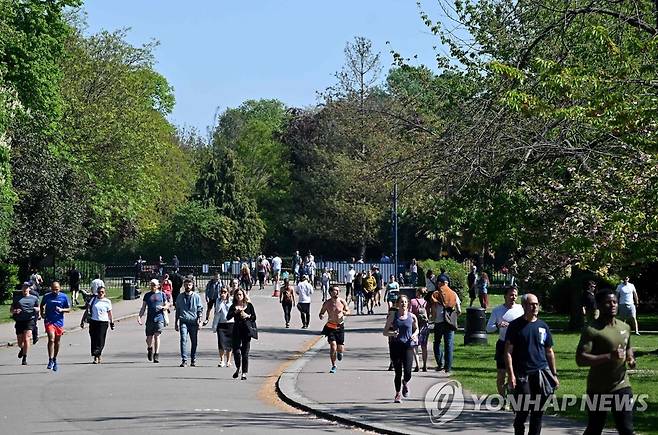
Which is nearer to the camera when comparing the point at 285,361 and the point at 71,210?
the point at 285,361

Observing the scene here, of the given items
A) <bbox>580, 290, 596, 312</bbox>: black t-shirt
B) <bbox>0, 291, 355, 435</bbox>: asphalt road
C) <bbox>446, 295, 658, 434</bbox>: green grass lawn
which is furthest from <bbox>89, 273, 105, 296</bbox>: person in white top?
<bbox>580, 290, 596, 312</bbox>: black t-shirt

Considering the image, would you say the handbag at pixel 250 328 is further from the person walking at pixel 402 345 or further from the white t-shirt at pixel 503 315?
the white t-shirt at pixel 503 315

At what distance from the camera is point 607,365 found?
1047cm

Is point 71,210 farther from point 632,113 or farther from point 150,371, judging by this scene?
point 632,113

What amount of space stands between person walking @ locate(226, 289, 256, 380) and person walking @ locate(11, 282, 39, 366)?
5308mm

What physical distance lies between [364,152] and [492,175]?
5004 centimetres

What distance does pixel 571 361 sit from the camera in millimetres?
22844

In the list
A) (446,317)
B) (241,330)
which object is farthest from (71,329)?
(446,317)

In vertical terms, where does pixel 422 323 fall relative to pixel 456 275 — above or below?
below

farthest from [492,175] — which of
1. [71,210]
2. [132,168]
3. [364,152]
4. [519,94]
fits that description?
[364,152]

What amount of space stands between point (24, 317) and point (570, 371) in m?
11.4

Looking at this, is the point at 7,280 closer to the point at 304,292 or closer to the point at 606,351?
the point at 304,292

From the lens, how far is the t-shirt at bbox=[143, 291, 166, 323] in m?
23.8

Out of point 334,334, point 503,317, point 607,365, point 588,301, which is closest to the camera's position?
point 607,365
